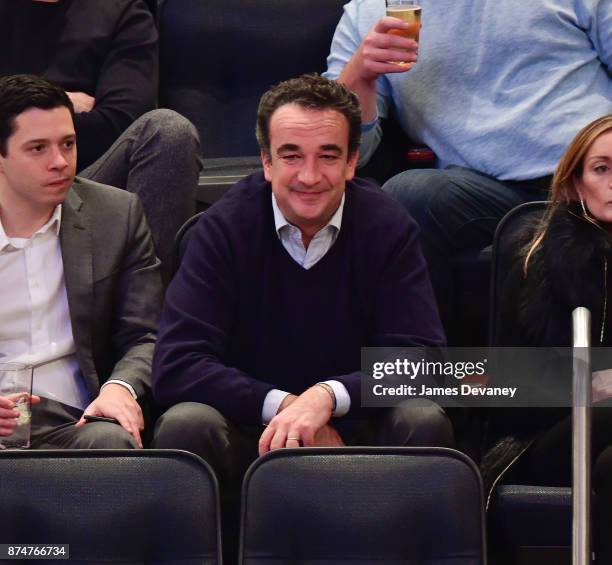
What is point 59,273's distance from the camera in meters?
2.39

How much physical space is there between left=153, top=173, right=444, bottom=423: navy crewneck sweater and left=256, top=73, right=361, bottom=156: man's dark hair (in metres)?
0.13

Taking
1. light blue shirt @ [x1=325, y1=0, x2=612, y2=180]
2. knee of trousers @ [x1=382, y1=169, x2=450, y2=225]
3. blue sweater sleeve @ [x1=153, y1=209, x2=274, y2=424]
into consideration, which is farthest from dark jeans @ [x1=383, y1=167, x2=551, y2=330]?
blue sweater sleeve @ [x1=153, y1=209, x2=274, y2=424]

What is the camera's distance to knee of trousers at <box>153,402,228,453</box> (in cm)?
205

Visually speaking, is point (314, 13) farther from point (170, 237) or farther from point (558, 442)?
point (558, 442)

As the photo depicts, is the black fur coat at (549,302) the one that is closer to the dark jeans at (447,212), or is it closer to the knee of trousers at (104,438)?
the dark jeans at (447,212)

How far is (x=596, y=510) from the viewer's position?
205 cm

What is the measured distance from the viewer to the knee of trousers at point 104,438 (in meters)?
2.11

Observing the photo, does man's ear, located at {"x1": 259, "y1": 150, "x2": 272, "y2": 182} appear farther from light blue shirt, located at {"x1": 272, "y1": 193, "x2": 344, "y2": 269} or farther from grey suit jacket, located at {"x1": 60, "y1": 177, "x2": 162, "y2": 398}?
grey suit jacket, located at {"x1": 60, "y1": 177, "x2": 162, "y2": 398}

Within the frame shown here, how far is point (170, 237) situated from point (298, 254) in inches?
19.4

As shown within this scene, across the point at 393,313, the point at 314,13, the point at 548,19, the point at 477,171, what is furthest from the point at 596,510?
the point at 314,13

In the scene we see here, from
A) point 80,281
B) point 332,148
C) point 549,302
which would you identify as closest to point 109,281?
point 80,281

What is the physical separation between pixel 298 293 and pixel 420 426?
364 millimetres

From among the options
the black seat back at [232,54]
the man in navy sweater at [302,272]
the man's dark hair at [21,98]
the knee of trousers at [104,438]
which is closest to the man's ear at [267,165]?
the man in navy sweater at [302,272]

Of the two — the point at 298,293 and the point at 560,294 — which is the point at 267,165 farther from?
the point at 560,294
